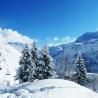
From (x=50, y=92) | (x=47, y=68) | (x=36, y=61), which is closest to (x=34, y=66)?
(x=36, y=61)

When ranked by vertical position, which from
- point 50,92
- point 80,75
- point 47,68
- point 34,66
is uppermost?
point 34,66

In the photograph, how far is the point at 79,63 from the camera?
5344cm

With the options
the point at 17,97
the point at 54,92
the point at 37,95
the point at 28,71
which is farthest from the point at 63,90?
the point at 28,71

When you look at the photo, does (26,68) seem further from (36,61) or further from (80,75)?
(80,75)

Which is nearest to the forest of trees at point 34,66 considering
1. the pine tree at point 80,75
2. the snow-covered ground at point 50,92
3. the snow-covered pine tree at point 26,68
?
the snow-covered pine tree at point 26,68

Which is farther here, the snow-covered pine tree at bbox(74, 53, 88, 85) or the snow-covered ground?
the snow-covered pine tree at bbox(74, 53, 88, 85)

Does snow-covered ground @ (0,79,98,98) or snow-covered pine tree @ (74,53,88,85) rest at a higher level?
snow-covered pine tree @ (74,53,88,85)

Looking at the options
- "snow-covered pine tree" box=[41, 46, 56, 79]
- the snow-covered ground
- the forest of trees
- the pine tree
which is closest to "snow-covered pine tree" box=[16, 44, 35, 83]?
the forest of trees

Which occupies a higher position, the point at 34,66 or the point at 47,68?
the point at 34,66

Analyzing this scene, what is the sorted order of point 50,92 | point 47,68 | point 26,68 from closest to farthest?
point 50,92 < point 26,68 < point 47,68

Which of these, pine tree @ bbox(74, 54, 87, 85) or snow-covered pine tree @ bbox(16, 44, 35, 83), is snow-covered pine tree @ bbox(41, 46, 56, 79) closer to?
snow-covered pine tree @ bbox(16, 44, 35, 83)

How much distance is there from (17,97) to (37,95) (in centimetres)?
150

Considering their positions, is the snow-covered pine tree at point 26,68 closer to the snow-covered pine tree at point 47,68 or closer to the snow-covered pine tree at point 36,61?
the snow-covered pine tree at point 36,61

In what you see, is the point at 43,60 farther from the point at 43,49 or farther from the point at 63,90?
the point at 63,90
